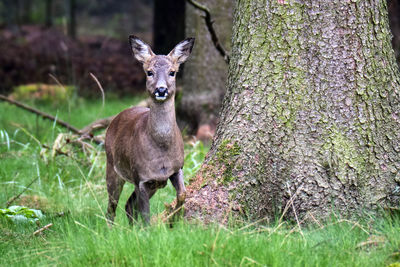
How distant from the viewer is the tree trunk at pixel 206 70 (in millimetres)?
9000

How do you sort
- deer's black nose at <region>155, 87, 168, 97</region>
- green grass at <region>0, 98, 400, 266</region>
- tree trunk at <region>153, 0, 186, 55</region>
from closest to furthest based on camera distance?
green grass at <region>0, 98, 400, 266</region>
deer's black nose at <region>155, 87, 168, 97</region>
tree trunk at <region>153, 0, 186, 55</region>

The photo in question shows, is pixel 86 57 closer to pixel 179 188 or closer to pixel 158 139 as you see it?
pixel 158 139

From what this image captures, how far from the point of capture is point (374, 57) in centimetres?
465

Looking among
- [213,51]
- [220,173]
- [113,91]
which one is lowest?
[113,91]

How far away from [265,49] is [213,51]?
14.3 feet

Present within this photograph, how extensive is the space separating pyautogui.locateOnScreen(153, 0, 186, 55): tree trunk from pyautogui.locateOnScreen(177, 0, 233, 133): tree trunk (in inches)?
204

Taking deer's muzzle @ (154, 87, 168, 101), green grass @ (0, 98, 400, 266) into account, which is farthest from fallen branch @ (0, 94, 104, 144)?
deer's muzzle @ (154, 87, 168, 101)

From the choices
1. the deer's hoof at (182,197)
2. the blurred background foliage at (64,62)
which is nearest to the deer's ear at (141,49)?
the deer's hoof at (182,197)

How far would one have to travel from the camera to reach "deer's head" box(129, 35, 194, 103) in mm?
4718

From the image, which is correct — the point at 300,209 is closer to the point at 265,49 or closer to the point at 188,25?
the point at 265,49

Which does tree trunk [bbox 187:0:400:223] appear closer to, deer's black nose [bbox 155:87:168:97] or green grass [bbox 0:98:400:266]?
green grass [bbox 0:98:400:266]

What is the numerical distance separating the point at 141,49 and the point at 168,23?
31.4ft

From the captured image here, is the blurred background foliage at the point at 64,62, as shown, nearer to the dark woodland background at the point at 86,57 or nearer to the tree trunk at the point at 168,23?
the dark woodland background at the point at 86,57

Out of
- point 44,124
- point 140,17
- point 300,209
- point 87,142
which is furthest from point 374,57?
point 140,17
